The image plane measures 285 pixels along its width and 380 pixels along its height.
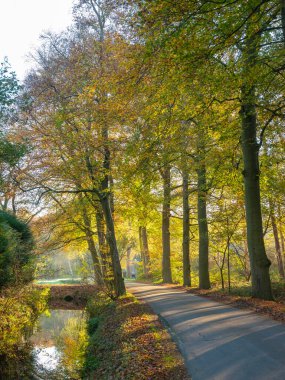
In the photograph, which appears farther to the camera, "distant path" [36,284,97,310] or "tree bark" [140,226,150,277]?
"tree bark" [140,226,150,277]

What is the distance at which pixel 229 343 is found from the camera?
673cm

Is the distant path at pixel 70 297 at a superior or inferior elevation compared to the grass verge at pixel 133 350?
inferior

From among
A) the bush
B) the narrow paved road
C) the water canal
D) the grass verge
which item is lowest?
the water canal

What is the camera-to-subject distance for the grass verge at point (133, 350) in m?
5.98

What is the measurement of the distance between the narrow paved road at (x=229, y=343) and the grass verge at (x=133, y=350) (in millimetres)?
309

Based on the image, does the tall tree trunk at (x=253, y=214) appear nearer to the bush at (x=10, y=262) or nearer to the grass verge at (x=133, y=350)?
the grass verge at (x=133, y=350)

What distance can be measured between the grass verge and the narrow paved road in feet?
1.02

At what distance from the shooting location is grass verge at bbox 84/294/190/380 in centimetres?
598

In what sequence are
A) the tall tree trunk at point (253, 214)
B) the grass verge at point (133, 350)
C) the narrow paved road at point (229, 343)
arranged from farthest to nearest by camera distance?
the tall tree trunk at point (253, 214)
the grass verge at point (133, 350)
the narrow paved road at point (229, 343)

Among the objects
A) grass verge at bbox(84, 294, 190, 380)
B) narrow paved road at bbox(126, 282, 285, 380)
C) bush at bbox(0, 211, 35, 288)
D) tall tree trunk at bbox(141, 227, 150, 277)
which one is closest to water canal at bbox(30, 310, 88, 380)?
grass verge at bbox(84, 294, 190, 380)

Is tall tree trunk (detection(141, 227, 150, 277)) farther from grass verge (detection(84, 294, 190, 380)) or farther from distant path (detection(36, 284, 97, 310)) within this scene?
grass verge (detection(84, 294, 190, 380))

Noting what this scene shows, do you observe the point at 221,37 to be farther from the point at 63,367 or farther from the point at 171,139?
the point at 63,367

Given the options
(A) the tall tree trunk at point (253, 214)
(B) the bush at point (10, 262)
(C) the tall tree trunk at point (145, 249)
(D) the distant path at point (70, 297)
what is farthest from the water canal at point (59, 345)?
(C) the tall tree trunk at point (145, 249)

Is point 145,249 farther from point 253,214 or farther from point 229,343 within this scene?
point 229,343
